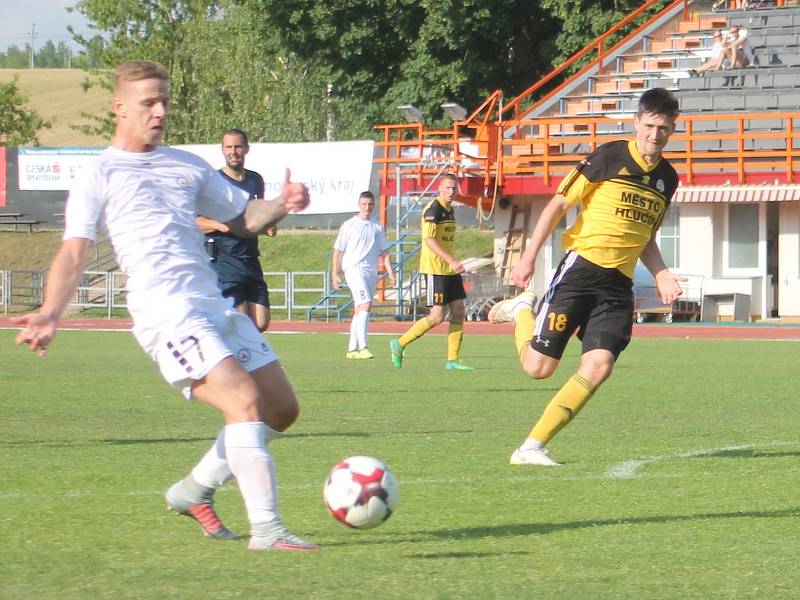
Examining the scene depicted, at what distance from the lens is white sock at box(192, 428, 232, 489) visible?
5.71m

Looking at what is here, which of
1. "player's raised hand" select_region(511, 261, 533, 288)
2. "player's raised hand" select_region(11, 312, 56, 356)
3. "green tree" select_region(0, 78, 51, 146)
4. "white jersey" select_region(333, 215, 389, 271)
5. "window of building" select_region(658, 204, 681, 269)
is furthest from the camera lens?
"green tree" select_region(0, 78, 51, 146)

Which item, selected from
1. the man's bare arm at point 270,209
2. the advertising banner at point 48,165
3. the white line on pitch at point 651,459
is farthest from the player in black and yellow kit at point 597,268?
the advertising banner at point 48,165

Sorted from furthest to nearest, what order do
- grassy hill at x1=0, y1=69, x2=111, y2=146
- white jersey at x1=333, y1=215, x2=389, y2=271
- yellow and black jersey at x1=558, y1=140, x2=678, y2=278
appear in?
grassy hill at x1=0, y1=69, x2=111, y2=146 → white jersey at x1=333, y1=215, x2=389, y2=271 → yellow and black jersey at x1=558, y1=140, x2=678, y2=278

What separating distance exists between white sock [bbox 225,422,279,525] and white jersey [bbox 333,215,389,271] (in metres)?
13.6

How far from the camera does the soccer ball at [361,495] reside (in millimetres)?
5652

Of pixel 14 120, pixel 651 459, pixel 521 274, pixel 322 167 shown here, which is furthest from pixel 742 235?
pixel 14 120

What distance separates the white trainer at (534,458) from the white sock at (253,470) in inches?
122

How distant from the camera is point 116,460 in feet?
28.4

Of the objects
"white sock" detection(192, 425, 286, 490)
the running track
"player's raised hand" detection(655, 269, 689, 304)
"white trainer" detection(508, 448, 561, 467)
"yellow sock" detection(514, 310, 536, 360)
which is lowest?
the running track

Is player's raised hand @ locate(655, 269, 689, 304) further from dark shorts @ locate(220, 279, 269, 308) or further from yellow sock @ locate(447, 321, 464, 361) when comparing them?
yellow sock @ locate(447, 321, 464, 361)

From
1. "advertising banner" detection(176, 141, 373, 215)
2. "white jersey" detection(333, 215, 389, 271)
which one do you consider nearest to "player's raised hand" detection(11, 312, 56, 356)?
"white jersey" detection(333, 215, 389, 271)

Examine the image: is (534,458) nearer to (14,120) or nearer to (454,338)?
(454,338)

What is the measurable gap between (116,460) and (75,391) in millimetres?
5358

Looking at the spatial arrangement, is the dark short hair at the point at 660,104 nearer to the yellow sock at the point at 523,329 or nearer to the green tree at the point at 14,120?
the yellow sock at the point at 523,329
